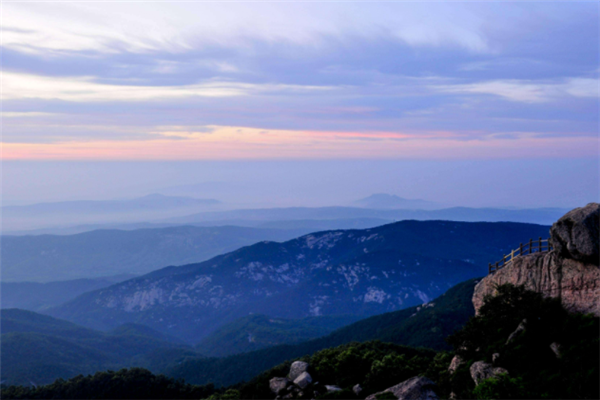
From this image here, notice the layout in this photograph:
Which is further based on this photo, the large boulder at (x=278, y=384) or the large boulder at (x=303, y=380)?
the large boulder at (x=278, y=384)

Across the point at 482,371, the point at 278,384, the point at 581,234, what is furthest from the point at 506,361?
the point at 278,384

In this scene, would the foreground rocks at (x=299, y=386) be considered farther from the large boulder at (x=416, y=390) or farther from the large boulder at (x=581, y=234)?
the large boulder at (x=581, y=234)

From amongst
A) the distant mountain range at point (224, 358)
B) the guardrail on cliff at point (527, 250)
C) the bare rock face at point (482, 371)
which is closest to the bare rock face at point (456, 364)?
the bare rock face at point (482, 371)

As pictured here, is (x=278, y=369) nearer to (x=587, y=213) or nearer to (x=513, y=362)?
(x=513, y=362)

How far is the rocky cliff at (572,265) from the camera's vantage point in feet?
106

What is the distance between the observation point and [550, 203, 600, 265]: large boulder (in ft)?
106

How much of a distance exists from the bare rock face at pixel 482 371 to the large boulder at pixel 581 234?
1096 centimetres

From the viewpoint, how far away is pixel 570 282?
34.0m

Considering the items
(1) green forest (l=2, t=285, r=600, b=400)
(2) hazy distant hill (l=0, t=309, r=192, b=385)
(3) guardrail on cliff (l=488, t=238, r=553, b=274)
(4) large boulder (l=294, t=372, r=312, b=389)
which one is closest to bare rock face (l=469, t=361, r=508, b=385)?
(1) green forest (l=2, t=285, r=600, b=400)

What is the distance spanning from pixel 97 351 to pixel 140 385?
132 meters

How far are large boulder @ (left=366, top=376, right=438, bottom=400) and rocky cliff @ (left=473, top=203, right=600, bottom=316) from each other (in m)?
12.2

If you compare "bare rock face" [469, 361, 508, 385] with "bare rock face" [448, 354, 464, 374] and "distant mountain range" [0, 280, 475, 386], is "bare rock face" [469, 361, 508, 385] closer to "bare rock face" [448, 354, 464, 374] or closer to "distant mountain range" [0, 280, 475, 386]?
"bare rock face" [448, 354, 464, 374]

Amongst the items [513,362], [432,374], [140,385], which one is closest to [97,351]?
[140,385]

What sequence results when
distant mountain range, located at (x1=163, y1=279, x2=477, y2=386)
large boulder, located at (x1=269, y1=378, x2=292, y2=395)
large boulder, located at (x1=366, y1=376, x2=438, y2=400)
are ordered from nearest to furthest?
1. large boulder, located at (x1=366, y1=376, x2=438, y2=400)
2. large boulder, located at (x1=269, y1=378, x2=292, y2=395)
3. distant mountain range, located at (x1=163, y1=279, x2=477, y2=386)
